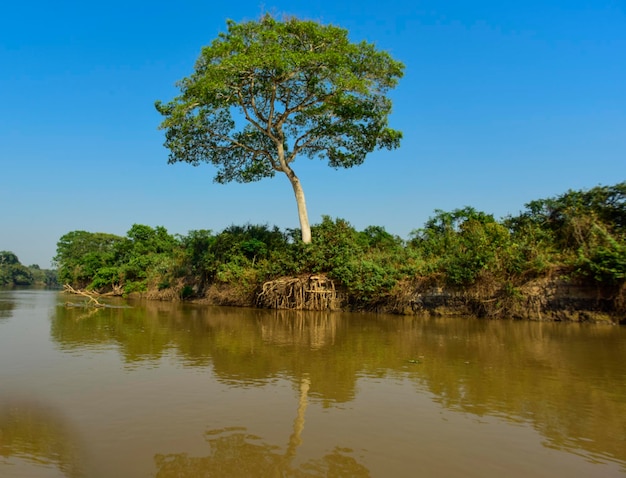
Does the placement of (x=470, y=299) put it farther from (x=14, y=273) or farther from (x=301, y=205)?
(x=14, y=273)

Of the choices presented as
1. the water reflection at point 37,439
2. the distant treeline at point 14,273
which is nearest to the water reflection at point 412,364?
the water reflection at point 37,439

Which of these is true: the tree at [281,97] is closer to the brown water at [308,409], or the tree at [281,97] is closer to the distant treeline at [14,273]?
the brown water at [308,409]

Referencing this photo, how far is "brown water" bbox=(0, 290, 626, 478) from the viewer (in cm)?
329

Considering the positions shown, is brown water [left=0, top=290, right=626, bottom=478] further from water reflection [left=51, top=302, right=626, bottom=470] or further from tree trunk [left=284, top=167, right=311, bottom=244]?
tree trunk [left=284, top=167, right=311, bottom=244]

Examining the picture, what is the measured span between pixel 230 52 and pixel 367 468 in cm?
1743

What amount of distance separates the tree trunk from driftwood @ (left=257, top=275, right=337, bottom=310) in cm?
182

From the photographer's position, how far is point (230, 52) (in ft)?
57.5

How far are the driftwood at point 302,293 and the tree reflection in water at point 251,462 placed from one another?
14735 mm

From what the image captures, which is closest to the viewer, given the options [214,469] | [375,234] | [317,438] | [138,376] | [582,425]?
[214,469]

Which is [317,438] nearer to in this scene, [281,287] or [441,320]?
[441,320]

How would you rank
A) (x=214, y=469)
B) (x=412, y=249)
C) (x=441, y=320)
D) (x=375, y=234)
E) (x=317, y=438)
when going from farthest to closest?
(x=375, y=234), (x=412, y=249), (x=441, y=320), (x=317, y=438), (x=214, y=469)

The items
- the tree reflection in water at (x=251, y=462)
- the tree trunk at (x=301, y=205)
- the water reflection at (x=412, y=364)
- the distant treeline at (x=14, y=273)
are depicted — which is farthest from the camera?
the distant treeline at (x=14, y=273)

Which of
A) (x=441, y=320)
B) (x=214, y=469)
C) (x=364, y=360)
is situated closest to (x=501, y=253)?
(x=441, y=320)

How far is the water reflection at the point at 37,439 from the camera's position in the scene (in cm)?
323
